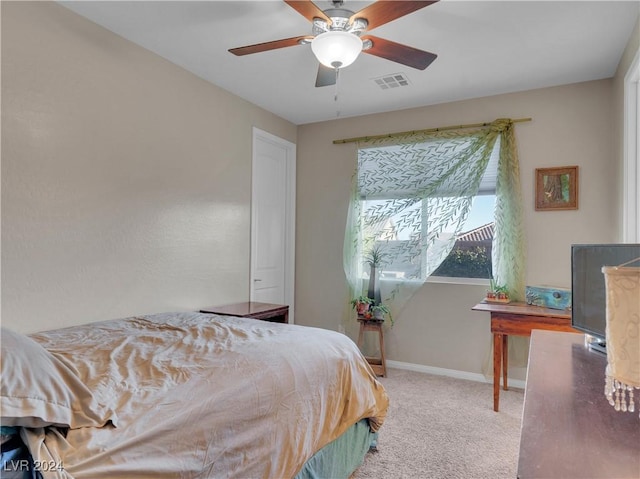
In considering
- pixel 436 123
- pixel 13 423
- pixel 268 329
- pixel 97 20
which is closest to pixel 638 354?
pixel 13 423

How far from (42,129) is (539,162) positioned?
3.75 meters

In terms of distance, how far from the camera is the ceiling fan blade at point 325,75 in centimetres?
243

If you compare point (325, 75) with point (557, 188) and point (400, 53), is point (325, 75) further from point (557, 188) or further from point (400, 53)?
point (557, 188)

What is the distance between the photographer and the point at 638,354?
702 mm

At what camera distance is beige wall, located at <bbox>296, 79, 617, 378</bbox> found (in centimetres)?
319

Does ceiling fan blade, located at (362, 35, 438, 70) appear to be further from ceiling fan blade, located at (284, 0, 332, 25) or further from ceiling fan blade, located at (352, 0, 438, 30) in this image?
ceiling fan blade, located at (284, 0, 332, 25)

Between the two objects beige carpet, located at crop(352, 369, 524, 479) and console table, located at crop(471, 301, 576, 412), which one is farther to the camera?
console table, located at crop(471, 301, 576, 412)

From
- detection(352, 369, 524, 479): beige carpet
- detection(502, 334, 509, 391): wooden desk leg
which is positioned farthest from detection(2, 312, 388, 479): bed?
detection(502, 334, 509, 391): wooden desk leg

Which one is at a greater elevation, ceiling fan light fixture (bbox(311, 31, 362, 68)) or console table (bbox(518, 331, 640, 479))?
ceiling fan light fixture (bbox(311, 31, 362, 68))

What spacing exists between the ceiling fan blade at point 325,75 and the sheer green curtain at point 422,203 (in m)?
1.59

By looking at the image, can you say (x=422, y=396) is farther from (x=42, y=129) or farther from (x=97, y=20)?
(x=97, y=20)

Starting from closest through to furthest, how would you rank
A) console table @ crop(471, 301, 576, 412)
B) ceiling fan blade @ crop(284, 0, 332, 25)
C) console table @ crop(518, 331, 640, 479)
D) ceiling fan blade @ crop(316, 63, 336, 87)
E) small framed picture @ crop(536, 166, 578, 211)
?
console table @ crop(518, 331, 640, 479) < ceiling fan blade @ crop(284, 0, 332, 25) < ceiling fan blade @ crop(316, 63, 336, 87) < console table @ crop(471, 301, 576, 412) < small framed picture @ crop(536, 166, 578, 211)

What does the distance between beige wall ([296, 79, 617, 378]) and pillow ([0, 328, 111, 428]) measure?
324 centimetres

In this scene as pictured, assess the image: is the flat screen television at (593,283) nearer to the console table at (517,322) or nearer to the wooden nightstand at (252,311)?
the console table at (517,322)
